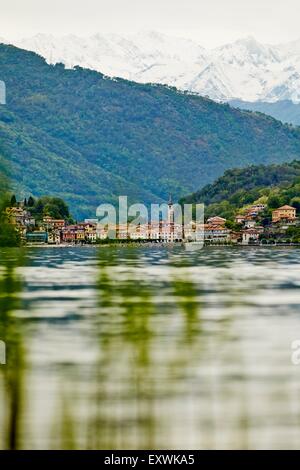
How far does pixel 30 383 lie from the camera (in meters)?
11.1

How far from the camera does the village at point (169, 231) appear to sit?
68062 millimetres

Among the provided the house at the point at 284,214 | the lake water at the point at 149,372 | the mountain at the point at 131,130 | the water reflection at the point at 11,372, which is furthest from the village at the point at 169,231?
the lake water at the point at 149,372

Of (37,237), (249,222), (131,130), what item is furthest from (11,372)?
(131,130)

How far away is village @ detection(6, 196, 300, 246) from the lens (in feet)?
223

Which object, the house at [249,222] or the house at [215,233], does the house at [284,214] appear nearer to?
the house at [249,222]

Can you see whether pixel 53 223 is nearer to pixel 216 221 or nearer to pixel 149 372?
pixel 216 221

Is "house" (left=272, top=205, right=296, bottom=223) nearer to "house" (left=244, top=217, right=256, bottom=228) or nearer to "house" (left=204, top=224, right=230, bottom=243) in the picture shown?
"house" (left=244, top=217, right=256, bottom=228)

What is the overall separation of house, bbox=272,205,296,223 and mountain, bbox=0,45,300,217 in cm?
4394

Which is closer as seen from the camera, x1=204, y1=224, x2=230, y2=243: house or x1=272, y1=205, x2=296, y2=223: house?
x1=204, y1=224, x2=230, y2=243: house

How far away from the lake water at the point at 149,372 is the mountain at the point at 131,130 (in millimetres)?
96508

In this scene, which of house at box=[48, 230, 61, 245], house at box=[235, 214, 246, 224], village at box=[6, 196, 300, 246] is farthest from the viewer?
house at box=[235, 214, 246, 224]

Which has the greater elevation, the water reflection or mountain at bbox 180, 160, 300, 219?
mountain at bbox 180, 160, 300, 219

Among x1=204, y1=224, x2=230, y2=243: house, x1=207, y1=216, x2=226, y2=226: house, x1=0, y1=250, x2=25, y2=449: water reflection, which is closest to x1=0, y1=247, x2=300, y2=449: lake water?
x1=0, y1=250, x2=25, y2=449: water reflection

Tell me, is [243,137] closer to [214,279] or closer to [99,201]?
[99,201]
